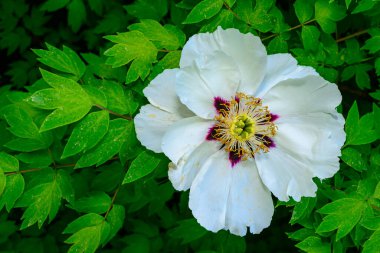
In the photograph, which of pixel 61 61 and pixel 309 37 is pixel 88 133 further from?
pixel 309 37

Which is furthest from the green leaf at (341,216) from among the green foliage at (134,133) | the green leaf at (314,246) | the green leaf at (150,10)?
the green leaf at (150,10)

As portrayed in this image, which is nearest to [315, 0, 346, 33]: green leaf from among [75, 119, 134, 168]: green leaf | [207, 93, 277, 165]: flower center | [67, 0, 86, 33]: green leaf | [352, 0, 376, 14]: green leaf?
[352, 0, 376, 14]: green leaf

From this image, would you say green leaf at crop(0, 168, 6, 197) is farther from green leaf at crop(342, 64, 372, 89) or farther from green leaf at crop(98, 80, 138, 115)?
green leaf at crop(342, 64, 372, 89)

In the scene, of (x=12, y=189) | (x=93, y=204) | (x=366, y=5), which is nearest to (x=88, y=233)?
(x=93, y=204)

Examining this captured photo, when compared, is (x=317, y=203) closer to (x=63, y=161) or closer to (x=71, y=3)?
(x=63, y=161)

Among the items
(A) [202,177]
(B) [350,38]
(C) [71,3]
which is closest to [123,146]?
(A) [202,177]
